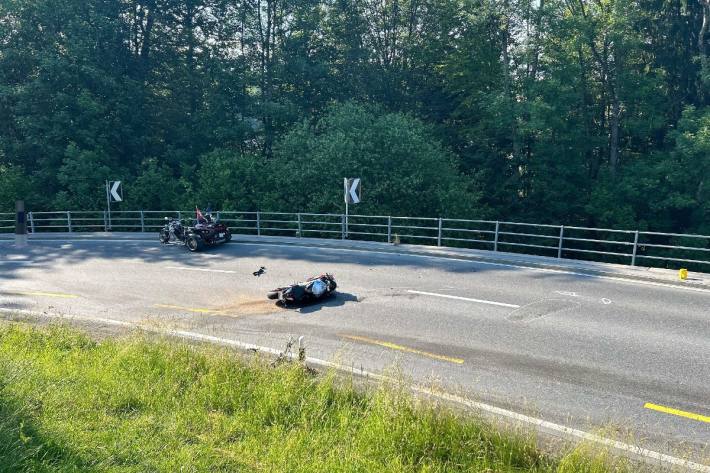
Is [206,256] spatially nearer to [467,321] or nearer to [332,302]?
[332,302]

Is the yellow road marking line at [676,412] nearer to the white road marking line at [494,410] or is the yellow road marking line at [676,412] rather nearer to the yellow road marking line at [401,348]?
the white road marking line at [494,410]

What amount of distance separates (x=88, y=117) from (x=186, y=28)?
945 centimetres

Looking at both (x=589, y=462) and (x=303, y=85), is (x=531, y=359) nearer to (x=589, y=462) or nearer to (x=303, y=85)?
(x=589, y=462)

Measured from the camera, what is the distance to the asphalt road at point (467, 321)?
7.12 m

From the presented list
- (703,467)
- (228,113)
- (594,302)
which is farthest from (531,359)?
(228,113)

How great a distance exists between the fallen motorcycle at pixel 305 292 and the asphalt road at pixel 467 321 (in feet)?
0.89

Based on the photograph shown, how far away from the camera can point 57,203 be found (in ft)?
102

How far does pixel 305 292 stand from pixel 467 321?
3.55m

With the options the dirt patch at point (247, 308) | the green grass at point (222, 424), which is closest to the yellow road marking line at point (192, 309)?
the dirt patch at point (247, 308)

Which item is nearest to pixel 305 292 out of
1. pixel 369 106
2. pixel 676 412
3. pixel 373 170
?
pixel 676 412

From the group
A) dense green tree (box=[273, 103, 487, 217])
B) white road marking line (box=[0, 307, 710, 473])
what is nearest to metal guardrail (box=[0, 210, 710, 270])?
dense green tree (box=[273, 103, 487, 217])

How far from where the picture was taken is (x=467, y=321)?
10547 mm

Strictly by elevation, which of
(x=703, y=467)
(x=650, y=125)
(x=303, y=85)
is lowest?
(x=703, y=467)

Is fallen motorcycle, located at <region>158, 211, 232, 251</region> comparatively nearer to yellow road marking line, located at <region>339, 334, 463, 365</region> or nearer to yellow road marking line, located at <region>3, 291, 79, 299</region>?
yellow road marking line, located at <region>3, 291, 79, 299</region>
